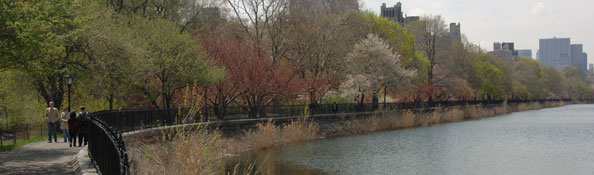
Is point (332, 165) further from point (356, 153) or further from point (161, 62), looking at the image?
point (161, 62)

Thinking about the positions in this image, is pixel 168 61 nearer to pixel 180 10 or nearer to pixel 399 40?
pixel 180 10

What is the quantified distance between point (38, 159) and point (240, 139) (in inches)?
568

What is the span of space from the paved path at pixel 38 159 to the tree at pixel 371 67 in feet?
102

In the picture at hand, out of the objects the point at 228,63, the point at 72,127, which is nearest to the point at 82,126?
the point at 72,127

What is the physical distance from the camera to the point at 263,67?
3672 centimetres

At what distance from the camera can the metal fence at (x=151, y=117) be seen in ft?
28.4

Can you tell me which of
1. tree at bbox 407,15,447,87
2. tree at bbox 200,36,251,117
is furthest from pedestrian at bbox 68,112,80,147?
tree at bbox 407,15,447,87

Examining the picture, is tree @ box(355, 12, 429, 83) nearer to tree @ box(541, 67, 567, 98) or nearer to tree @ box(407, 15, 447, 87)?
tree @ box(407, 15, 447, 87)

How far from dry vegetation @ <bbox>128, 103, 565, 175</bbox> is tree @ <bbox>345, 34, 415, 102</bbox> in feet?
11.7

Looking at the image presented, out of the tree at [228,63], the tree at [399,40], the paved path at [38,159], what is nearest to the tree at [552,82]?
the tree at [399,40]

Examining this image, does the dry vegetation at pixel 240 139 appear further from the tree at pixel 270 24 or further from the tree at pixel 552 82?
the tree at pixel 552 82

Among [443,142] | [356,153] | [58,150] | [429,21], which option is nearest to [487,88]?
[429,21]

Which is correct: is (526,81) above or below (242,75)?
above

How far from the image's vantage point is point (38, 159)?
14172 mm
